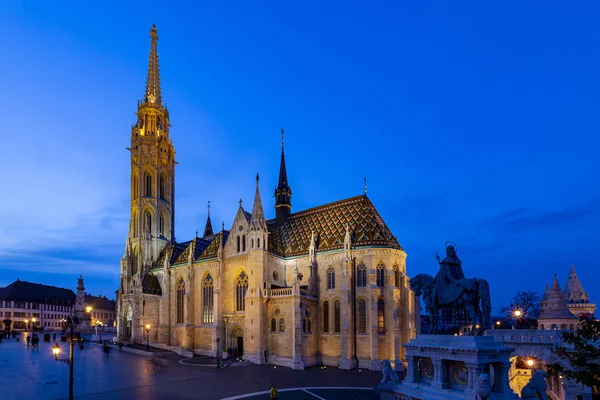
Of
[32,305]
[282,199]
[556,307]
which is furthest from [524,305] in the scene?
[32,305]

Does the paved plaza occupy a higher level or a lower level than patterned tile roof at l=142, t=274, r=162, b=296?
lower

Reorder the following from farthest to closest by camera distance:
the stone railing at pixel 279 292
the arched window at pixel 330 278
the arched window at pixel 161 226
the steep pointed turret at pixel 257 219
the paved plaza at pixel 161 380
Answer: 1. the arched window at pixel 161 226
2. the steep pointed turret at pixel 257 219
3. the arched window at pixel 330 278
4. the stone railing at pixel 279 292
5. the paved plaza at pixel 161 380

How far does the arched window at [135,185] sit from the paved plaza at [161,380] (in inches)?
954

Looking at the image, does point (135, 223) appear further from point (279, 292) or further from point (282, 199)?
point (279, 292)

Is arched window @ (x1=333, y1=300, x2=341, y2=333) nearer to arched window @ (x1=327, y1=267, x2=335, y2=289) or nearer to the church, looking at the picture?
the church

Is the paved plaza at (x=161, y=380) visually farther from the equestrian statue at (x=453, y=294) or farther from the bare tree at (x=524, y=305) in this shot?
the bare tree at (x=524, y=305)

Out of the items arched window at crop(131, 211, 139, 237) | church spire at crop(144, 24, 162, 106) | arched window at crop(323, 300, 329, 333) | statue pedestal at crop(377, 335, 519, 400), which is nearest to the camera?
statue pedestal at crop(377, 335, 519, 400)

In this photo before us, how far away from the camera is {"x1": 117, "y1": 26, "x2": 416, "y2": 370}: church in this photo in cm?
3691

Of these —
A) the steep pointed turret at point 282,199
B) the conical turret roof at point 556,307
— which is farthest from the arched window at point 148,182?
the conical turret roof at point 556,307

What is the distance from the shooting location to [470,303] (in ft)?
59.7

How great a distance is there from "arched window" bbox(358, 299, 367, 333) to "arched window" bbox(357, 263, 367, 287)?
153cm

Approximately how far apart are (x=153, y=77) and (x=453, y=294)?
189ft

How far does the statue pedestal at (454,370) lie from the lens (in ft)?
50.6

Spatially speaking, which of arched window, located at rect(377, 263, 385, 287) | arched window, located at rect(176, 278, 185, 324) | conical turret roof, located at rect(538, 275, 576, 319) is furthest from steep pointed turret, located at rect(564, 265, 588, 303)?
arched window, located at rect(176, 278, 185, 324)
